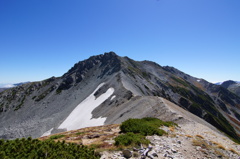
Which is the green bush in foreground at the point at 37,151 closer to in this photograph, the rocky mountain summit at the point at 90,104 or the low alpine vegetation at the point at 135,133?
the low alpine vegetation at the point at 135,133

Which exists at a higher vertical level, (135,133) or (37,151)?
(37,151)

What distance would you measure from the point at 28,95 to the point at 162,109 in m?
120

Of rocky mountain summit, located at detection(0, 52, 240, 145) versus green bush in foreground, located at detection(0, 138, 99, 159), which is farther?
rocky mountain summit, located at detection(0, 52, 240, 145)

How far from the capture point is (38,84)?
5379 inches

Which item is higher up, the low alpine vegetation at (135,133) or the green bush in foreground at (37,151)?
the green bush in foreground at (37,151)

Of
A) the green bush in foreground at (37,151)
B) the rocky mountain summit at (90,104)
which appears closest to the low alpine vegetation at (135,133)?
the green bush in foreground at (37,151)

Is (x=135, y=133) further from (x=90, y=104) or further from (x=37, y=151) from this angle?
(x=90, y=104)

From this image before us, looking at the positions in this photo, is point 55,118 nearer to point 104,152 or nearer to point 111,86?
point 111,86

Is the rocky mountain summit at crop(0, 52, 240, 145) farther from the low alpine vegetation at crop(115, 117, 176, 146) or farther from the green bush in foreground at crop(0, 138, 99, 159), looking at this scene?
the green bush in foreground at crop(0, 138, 99, 159)

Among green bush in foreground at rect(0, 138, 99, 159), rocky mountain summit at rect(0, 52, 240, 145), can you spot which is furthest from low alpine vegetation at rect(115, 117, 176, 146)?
rocky mountain summit at rect(0, 52, 240, 145)

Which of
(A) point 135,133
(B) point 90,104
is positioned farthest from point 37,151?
(B) point 90,104

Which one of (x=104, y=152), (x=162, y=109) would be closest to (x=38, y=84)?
(x=162, y=109)

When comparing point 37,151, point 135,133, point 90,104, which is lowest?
point 135,133

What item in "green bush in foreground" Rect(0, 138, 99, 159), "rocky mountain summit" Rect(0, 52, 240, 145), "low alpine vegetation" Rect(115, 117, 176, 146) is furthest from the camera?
"rocky mountain summit" Rect(0, 52, 240, 145)
